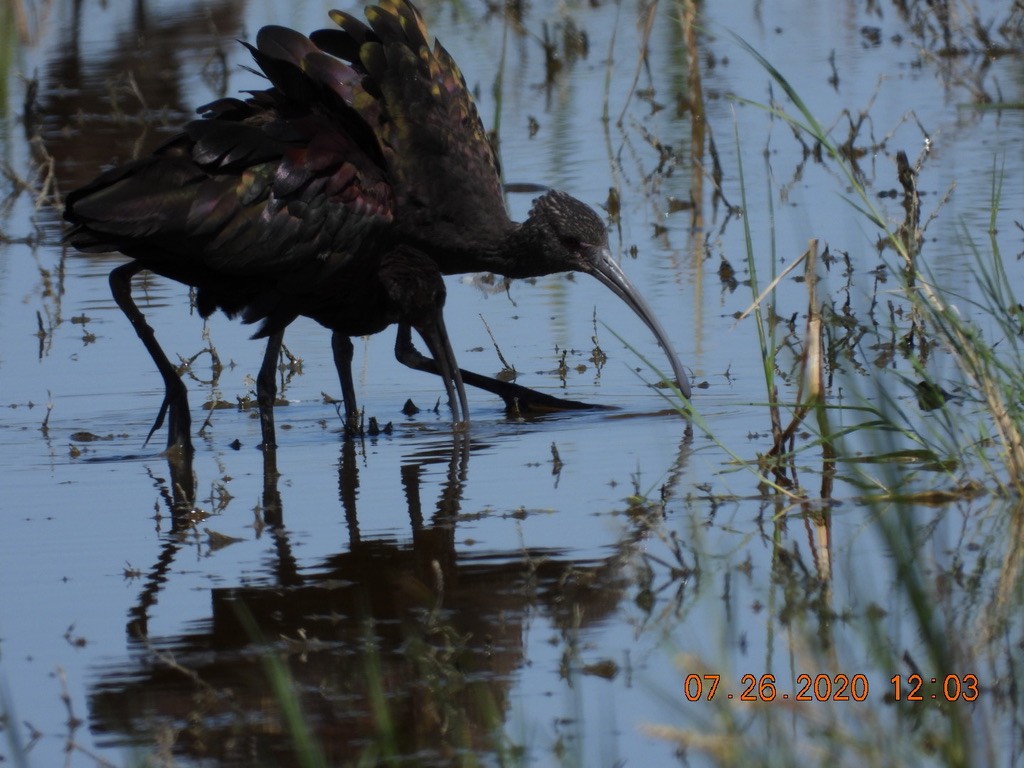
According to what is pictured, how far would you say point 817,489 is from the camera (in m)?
5.33

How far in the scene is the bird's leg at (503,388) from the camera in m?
6.77

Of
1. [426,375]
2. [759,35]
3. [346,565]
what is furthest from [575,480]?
[759,35]

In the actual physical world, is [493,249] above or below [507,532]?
above

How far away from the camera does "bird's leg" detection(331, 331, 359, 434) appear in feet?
21.5

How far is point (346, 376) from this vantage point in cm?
682

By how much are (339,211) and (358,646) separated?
7.96 ft

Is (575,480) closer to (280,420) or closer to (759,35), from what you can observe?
(280,420)

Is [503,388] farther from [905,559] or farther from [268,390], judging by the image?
[905,559]

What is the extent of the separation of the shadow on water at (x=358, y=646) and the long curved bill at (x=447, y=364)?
1.18m

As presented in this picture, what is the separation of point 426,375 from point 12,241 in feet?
10.1

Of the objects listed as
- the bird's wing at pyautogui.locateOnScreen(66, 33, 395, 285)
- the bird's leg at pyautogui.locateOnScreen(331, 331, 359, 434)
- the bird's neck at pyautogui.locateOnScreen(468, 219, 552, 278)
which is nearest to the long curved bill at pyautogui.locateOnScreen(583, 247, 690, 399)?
the bird's neck at pyautogui.locateOnScreen(468, 219, 552, 278)

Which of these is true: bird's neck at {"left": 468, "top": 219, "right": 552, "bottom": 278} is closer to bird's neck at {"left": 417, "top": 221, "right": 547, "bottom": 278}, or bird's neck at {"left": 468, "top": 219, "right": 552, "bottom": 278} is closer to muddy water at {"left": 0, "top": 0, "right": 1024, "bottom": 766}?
bird's neck at {"left": 417, "top": 221, "right": 547, "bottom": 278}

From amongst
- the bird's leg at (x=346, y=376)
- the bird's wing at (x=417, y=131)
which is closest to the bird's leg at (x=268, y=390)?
the bird's leg at (x=346, y=376)
